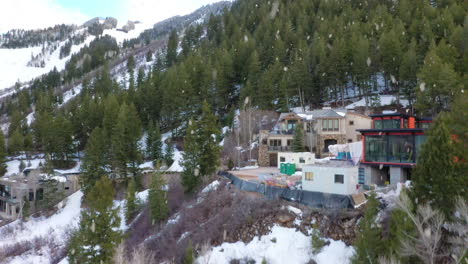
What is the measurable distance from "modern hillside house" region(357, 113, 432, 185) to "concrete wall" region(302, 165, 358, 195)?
3166mm

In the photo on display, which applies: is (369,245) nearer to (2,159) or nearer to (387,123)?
(387,123)

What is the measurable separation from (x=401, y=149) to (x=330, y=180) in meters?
6.07

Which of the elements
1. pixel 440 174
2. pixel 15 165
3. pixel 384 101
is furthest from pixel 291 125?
pixel 15 165

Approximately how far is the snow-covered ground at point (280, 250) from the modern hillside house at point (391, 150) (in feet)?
24.3

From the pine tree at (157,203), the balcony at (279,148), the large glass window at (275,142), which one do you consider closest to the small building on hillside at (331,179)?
the pine tree at (157,203)

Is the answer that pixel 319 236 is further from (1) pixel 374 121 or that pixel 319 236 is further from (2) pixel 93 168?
(2) pixel 93 168

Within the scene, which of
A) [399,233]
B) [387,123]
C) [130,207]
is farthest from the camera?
[130,207]

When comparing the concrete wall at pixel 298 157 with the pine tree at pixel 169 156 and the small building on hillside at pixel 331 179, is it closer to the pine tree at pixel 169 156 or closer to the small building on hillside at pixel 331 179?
the small building on hillside at pixel 331 179

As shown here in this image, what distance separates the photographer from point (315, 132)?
130ft

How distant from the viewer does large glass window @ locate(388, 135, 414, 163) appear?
75.6 ft

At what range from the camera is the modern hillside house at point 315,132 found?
38.2 m

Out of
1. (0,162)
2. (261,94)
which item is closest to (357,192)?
(261,94)

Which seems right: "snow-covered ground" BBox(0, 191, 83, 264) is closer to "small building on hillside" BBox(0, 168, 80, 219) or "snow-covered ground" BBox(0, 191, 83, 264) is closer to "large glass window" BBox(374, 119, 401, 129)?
"small building on hillside" BBox(0, 168, 80, 219)

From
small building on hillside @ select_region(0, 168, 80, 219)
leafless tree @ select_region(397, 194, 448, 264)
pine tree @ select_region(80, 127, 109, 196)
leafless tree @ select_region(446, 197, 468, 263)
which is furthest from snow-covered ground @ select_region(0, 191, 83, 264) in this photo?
leafless tree @ select_region(446, 197, 468, 263)
